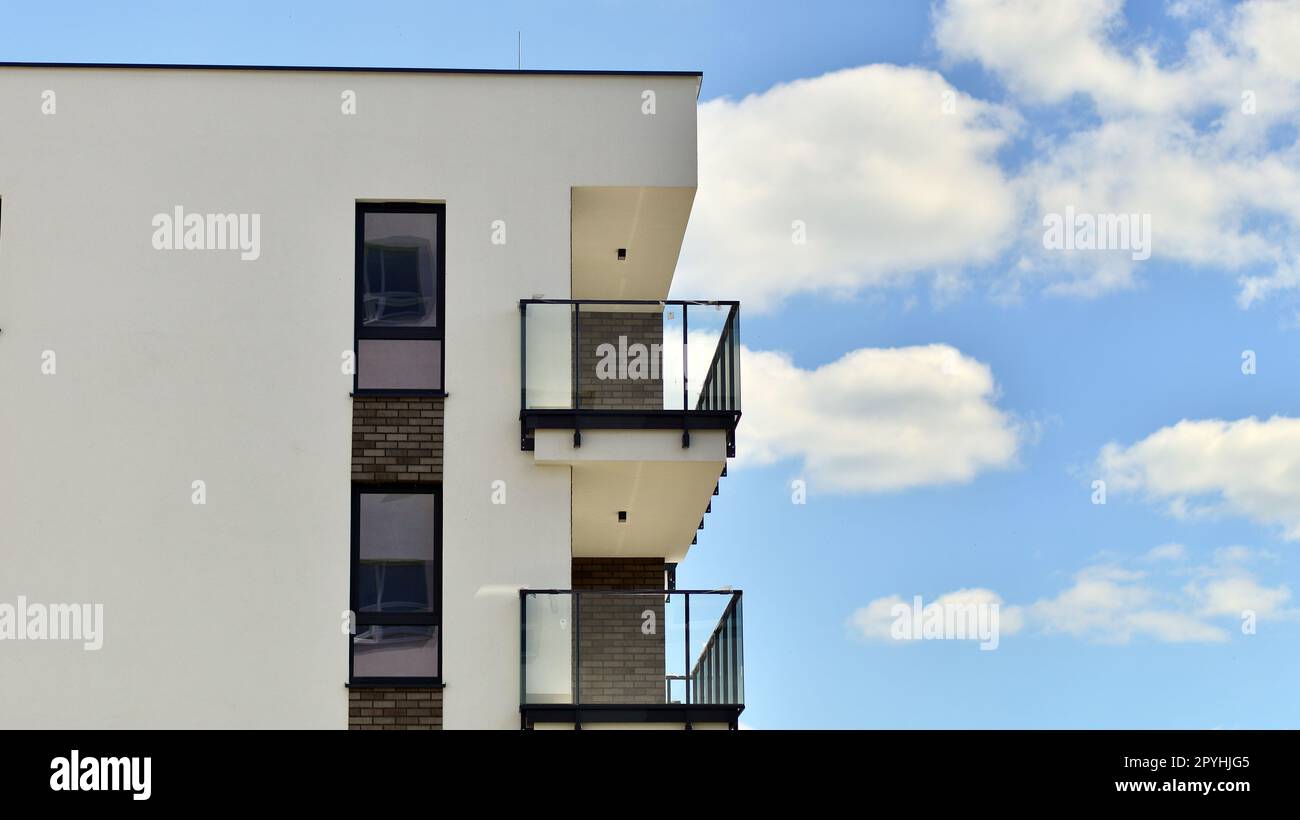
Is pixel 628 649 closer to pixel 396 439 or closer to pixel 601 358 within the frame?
pixel 601 358

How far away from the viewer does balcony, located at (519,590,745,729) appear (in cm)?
1667

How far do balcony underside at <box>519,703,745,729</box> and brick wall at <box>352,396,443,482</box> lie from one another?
2394 millimetres

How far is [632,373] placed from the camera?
17594 millimetres

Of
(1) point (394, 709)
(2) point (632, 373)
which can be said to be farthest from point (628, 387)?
(1) point (394, 709)

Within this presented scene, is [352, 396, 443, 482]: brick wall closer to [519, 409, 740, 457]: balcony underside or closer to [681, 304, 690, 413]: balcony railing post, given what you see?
[519, 409, 740, 457]: balcony underside

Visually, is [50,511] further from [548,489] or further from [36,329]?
[548,489]

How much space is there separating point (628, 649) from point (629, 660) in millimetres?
95

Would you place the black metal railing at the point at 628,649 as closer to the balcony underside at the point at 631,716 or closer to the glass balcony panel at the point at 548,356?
the balcony underside at the point at 631,716

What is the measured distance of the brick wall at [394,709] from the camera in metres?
17.0
